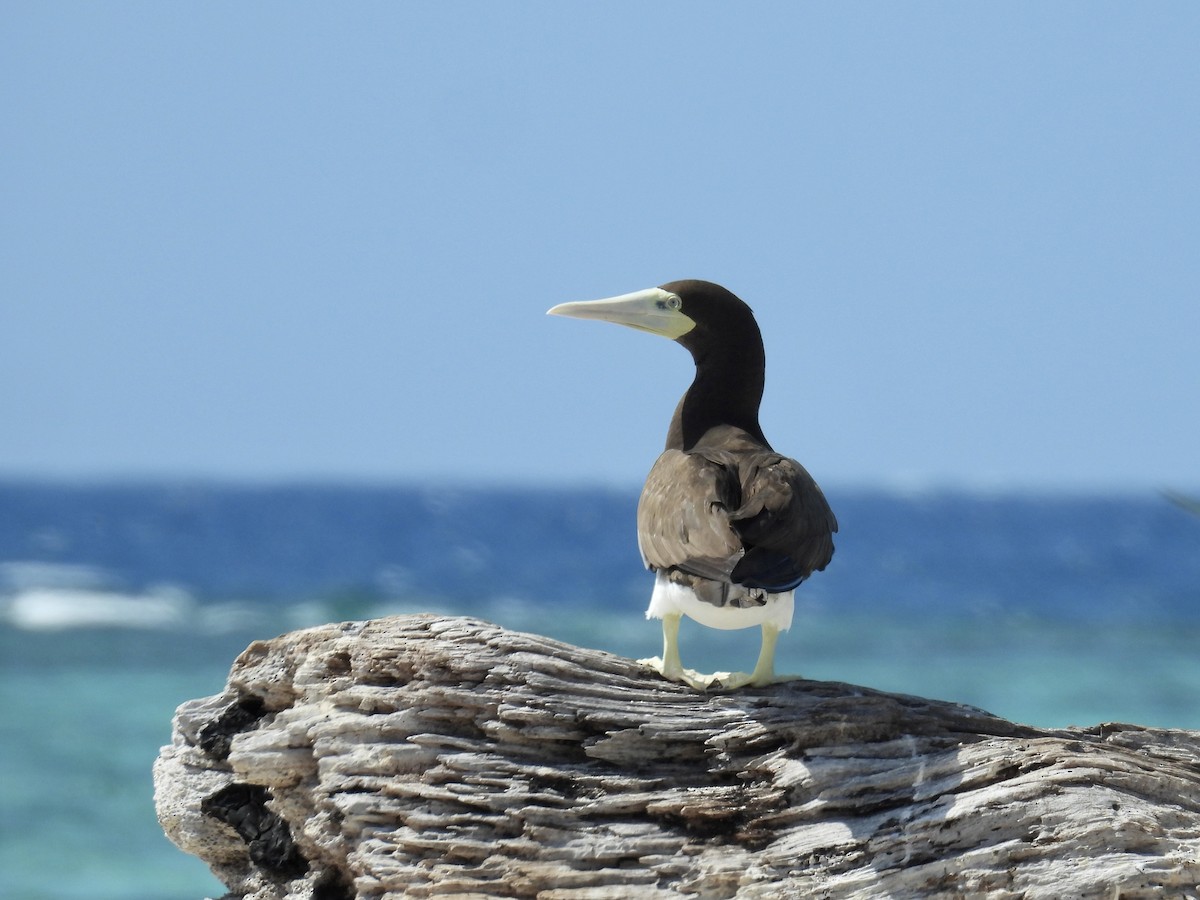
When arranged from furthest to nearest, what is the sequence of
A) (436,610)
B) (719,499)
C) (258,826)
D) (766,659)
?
1. (436,610)
2. (258,826)
3. (766,659)
4. (719,499)

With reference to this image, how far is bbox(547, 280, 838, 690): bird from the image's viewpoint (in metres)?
5.04

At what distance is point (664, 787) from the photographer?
5.19 meters

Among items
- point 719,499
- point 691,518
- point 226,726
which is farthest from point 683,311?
point 226,726

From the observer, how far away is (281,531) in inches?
1966

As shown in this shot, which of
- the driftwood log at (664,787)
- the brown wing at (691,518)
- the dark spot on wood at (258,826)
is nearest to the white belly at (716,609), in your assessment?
the brown wing at (691,518)

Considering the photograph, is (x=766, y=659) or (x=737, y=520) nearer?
(x=737, y=520)

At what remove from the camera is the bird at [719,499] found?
5.04m

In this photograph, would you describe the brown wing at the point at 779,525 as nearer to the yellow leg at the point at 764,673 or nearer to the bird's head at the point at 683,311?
the yellow leg at the point at 764,673

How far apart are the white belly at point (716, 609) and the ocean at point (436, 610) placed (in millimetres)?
9770

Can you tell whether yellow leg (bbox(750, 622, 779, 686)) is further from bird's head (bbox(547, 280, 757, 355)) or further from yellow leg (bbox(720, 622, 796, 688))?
bird's head (bbox(547, 280, 757, 355))

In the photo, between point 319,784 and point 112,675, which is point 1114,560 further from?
point 319,784

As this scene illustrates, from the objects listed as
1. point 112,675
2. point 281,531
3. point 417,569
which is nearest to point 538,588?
point 417,569

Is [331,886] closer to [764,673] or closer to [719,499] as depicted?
[764,673]

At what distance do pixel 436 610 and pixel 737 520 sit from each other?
26.2 meters
